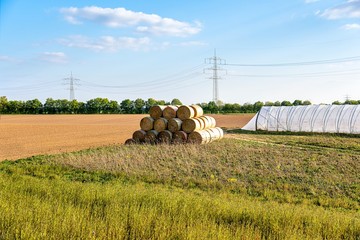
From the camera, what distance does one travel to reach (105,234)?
528 centimetres

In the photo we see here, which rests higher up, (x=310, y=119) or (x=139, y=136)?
(x=310, y=119)

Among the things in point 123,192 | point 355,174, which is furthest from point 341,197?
point 123,192

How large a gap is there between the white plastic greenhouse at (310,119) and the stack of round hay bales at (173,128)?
1089 cm

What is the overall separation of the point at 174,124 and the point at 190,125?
33.1 inches

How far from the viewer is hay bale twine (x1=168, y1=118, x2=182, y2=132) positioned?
19.6m

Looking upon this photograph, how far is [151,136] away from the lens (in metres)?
19.8

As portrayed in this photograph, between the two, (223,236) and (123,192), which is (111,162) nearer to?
(123,192)

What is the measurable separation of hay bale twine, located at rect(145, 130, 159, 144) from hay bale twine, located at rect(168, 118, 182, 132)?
0.76m

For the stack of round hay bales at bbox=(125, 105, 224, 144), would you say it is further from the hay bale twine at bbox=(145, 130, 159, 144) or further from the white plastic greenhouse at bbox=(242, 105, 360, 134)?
the white plastic greenhouse at bbox=(242, 105, 360, 134)

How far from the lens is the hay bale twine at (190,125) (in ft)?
63.7

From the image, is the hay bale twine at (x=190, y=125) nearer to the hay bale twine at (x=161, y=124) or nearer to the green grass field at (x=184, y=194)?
the hay bale twine at (x=161, y=124)

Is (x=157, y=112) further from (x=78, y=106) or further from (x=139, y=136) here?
(x=78, y=106)

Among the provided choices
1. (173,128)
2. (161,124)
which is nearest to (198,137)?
(173,128)

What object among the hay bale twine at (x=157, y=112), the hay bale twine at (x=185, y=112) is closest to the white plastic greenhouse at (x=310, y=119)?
the hay bale twine at (x=185, y=112)
